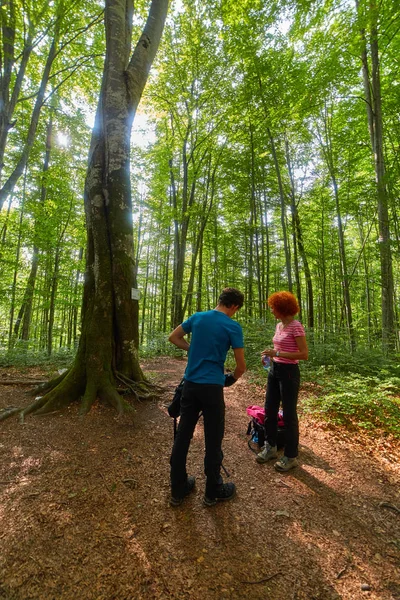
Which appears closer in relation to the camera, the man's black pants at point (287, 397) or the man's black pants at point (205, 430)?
the man's black pants at point (205, 430)

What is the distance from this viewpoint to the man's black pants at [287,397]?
9.82ft

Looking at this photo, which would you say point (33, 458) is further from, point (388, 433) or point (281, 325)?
point (388, 433)

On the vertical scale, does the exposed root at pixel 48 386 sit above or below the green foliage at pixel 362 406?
above

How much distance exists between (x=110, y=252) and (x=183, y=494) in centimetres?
371

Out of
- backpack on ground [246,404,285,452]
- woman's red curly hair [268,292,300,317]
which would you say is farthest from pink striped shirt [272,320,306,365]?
backpack on ground [246,404,285,452]

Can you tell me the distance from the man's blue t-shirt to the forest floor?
1205 mm

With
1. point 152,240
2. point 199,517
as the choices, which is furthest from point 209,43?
point 199,517

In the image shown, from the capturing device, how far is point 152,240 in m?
19.2

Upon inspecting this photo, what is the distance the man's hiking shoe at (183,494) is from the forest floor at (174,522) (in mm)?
51

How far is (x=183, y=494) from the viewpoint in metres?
2.42

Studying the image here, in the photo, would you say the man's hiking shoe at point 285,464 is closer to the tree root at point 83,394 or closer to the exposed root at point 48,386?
the tree root at point 83,394

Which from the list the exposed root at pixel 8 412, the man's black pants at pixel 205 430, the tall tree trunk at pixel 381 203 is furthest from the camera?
the tall tree trunk at pixel 381 203

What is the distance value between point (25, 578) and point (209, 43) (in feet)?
53.4

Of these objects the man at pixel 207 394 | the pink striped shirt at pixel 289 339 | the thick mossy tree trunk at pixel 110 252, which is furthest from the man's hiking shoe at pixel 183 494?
the thick mossy tree trunk at pixel 110 252
